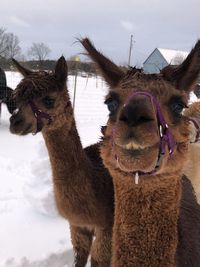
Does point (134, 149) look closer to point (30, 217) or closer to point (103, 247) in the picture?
point (103, 247)

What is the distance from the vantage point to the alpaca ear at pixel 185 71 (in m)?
2.09

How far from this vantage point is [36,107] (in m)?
3.47

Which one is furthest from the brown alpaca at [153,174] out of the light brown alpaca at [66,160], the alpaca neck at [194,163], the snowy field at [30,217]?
the alpaca neck at [194,163]

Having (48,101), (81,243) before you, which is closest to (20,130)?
(48,101)

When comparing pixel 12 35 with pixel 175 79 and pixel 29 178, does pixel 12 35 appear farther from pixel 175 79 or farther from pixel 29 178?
pixel 175 79

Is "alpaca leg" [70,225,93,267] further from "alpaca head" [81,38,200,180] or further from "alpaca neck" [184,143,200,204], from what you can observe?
"alpaca head" [81,38,200,180]

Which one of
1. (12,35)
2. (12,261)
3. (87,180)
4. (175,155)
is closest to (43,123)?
(87,180)

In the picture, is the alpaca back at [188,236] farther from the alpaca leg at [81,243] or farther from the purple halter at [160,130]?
the alpaca leg at [81,243]

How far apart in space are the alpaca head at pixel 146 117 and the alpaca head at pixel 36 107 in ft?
4.10

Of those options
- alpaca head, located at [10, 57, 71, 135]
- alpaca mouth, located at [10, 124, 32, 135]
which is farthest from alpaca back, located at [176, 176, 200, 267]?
alpaca mouth, located at [10, 124, 32, 135]

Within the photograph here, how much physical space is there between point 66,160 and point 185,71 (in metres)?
1.55

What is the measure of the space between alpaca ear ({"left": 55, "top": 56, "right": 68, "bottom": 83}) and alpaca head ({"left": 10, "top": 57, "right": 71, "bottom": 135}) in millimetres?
125

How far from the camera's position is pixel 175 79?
212 cm

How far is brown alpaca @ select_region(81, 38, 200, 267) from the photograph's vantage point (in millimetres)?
1830
